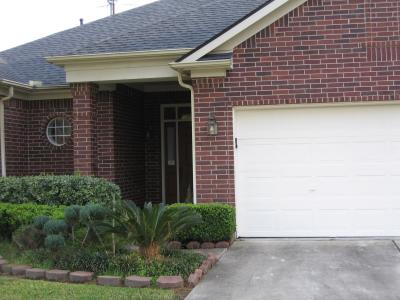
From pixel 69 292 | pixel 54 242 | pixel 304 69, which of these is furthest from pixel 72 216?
pixel 304 69

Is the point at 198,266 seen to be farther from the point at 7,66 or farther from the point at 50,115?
the point at 7,66

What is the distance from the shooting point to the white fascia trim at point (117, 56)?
409 inches

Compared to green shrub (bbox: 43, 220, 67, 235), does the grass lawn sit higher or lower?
lower

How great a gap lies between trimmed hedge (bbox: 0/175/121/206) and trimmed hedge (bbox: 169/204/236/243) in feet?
5.32

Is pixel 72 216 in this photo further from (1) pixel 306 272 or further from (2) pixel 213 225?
(1) pixel 306 272

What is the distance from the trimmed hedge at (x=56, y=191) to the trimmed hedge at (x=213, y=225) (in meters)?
1.62

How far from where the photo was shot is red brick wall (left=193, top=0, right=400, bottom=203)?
9633 mm

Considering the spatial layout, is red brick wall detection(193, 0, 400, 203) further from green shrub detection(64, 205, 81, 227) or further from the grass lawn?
the grass lawn

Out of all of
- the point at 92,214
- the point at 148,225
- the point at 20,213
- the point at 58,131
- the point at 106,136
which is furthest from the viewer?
the point at 58,131

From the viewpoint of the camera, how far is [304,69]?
9.79m

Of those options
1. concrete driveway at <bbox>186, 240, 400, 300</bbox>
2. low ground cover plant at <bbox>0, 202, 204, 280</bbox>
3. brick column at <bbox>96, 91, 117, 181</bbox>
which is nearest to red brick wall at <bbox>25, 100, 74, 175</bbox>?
brick column at <bbox>96, 91, 117, 181</bbox>

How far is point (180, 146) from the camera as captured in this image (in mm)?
13414

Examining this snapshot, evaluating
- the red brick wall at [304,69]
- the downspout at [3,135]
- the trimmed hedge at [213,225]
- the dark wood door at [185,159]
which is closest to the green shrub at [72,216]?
the trimmed hedge at [213,225]

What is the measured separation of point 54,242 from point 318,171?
16.0ft
